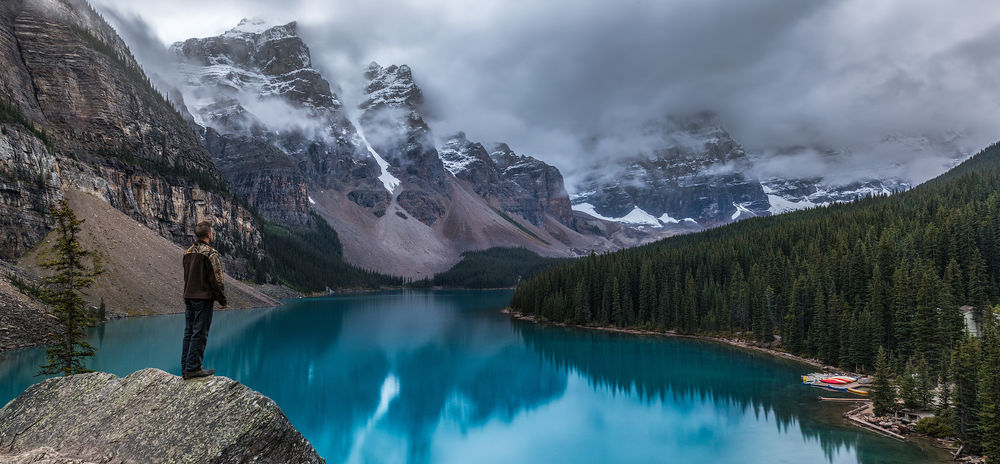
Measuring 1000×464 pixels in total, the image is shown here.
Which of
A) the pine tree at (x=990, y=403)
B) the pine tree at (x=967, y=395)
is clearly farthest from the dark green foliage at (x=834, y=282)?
the pine tree at (x=990, y=403)

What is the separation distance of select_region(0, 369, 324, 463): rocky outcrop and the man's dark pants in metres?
0.28

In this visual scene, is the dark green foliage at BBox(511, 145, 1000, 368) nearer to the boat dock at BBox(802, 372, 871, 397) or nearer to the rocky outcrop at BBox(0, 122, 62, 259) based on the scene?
the boat dock at BBox(802, 372, 871, 397)

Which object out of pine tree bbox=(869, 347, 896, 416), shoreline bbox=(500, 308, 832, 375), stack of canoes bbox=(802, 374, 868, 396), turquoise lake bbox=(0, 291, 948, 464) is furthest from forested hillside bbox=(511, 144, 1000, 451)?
turquoise lake bbox=(0, 291, 948, 464)

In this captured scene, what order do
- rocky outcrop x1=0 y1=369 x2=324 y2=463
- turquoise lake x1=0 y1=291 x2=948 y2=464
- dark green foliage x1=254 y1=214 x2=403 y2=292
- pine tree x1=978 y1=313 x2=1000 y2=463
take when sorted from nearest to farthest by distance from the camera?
rocky outcrop x1=0 y1=369 x2=324 y2=463 → pine tree x1=978 y1=313 x2=1000 y2=463 → turquoise lake x1=0 y1=291 x2=948 y2=464 → dark green foliage x1=254 y1=214 x2=403 y2=292

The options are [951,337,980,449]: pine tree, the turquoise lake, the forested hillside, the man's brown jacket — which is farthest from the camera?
the forested hillside

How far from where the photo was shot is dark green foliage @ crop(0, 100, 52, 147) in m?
71.0

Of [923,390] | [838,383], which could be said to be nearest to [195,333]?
[923,390]

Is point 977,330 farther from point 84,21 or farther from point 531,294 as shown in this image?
point 84,21

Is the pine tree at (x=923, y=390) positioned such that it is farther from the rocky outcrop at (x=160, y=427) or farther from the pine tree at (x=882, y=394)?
the rocky outcrop at (x=160, y=427)

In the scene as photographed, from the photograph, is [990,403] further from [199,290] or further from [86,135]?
[86,135]

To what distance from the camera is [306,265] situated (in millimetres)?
156250

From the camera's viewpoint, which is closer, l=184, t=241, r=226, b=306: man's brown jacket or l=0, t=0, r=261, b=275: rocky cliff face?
l=184, t=241, r=226, b=306: man's brown jacket

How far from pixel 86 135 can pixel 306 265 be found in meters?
68.5

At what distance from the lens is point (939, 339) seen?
37.3 m
